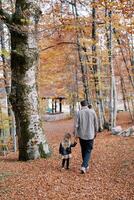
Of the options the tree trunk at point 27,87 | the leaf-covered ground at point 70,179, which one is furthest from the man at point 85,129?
the tree trunk at point 27,87

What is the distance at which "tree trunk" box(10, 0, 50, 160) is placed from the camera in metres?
10.6

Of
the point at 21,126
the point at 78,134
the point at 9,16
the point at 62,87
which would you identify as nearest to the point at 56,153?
the point at 21,126

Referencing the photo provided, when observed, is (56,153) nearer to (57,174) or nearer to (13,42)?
(57,174)

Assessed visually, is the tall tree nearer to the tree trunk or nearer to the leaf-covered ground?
the tree trunk

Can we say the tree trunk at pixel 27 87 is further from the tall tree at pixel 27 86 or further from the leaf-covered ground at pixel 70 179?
the leaf-covered ground at pixel 70 179

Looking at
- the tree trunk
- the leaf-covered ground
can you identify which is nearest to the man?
the leaf-covered ground

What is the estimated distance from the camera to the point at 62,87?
4312 centimetres

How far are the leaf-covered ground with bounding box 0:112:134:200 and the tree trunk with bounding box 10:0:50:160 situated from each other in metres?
0.61

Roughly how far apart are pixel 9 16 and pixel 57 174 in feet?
16.5

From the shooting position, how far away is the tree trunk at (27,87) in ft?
34.9

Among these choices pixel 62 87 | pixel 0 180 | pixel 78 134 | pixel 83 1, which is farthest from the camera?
pixel 62 87

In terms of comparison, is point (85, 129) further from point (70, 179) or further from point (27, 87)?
point (27, 87)

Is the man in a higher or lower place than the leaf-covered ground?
higher

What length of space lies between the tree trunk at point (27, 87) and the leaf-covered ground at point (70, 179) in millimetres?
607
